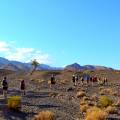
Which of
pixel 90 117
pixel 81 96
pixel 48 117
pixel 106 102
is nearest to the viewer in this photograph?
pixel 48 117

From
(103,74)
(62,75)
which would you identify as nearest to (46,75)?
(62,75)

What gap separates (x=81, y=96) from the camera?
158 feet

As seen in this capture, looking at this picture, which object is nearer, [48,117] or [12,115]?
[48,117]

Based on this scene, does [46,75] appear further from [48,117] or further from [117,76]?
[48,117]

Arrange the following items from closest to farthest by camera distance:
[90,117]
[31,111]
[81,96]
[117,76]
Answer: [90,117] → [31,111] → [81,96] → [117,76]

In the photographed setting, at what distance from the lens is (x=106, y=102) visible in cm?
3803

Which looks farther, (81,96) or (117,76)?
(117,76)

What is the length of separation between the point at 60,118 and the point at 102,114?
2698 mm

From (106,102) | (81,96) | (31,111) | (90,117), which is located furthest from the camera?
(81,96)

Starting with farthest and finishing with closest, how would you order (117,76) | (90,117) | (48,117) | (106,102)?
(117,76) < (106,102) < (90,117) < (48,117)

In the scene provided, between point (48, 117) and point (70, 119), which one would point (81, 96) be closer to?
point (70, 119)

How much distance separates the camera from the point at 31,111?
2959cm

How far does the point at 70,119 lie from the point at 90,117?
70.3 inches

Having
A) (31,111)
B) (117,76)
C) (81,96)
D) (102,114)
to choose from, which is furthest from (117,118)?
(117,76)
